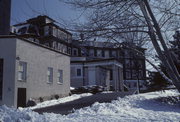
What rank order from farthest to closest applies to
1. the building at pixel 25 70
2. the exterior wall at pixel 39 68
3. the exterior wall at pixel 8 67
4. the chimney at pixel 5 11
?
the exterior wall at pixel 39 68
the building at pixel 25 70
the exterior wall at pixel 8 67
the chimney at pixel 5 11

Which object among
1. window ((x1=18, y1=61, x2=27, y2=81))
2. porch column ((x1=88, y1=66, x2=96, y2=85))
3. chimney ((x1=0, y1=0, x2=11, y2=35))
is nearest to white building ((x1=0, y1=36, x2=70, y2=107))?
window ((x1=18, y1=61, x2=27, y2=81))

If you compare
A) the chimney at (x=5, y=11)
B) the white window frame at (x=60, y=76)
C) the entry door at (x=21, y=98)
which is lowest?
the entry door at (x=21, y=98)

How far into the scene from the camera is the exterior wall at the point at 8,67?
45.0 feet

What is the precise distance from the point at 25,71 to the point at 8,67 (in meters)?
1.33

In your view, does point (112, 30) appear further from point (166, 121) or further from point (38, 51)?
point (38, 51)

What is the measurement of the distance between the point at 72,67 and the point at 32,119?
84.0 feet

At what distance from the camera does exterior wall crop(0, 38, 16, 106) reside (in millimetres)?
13711

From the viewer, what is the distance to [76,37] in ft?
22.3

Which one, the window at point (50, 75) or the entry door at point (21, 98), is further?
the window at point (50, 75)

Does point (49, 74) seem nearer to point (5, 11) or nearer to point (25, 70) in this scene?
point (25, 70)

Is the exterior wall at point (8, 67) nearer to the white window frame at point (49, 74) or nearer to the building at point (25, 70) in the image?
the building at point (25, 70)

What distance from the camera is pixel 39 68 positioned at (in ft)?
54.8

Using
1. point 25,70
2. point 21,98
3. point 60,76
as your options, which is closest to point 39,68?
point 25,70

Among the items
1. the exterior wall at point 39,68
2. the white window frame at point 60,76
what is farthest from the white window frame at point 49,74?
the white window frame at point 60,76
